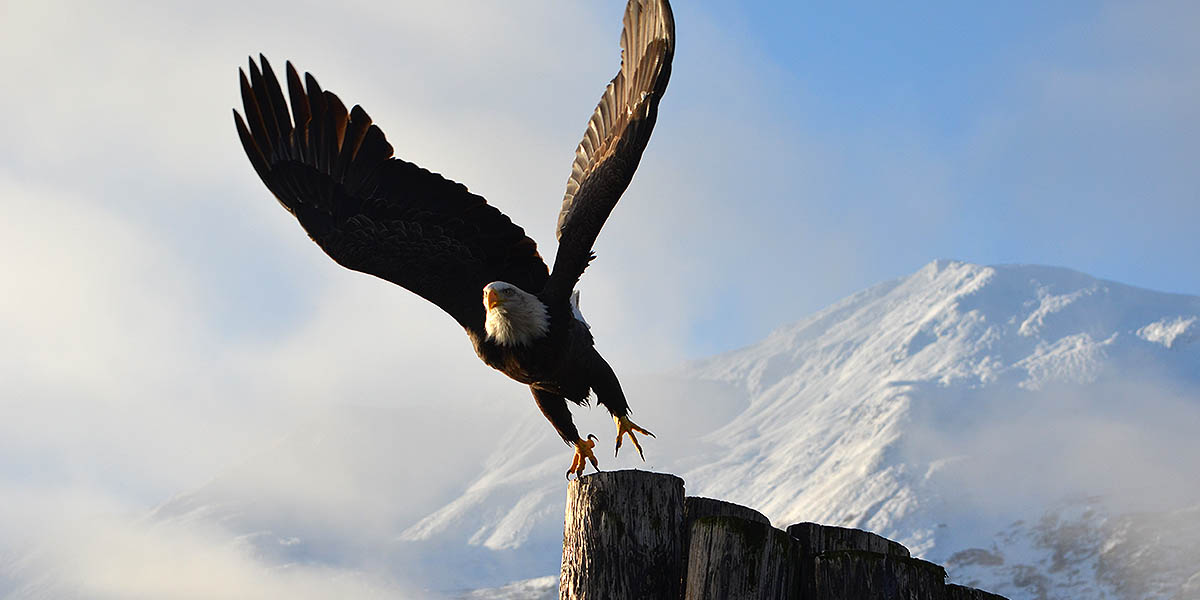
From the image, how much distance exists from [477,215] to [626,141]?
138 centimetres

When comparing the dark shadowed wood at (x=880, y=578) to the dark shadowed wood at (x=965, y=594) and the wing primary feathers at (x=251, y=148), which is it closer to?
the dark shadowed wood at (x=965, y=594)

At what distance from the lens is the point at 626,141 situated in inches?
346

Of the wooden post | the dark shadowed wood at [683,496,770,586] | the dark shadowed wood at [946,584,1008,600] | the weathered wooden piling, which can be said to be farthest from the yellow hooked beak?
the dark shadowed wood at [946,584,1008,600]

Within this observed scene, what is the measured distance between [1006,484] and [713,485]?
153ft

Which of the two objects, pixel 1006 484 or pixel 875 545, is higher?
pixel 1006 484

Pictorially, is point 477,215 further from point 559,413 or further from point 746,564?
point 746,564

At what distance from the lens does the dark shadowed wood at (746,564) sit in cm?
541

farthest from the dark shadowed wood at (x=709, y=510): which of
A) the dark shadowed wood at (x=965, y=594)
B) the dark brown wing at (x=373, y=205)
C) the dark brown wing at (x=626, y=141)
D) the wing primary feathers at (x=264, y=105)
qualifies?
the wing primary feathers at (x=264, y=105)

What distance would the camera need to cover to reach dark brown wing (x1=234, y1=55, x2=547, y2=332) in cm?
938

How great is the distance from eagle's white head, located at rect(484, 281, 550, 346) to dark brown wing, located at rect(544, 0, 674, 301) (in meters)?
0.40

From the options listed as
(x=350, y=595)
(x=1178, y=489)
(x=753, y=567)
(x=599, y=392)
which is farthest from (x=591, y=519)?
(x=350, y=595)

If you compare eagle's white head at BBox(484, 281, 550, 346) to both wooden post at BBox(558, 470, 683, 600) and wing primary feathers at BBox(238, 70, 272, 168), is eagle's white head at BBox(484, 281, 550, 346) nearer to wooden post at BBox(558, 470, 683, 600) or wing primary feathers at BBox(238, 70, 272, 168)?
wooden post at BBox(558, 470, 683, 600)

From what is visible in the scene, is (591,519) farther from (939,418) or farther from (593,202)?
(939,418)

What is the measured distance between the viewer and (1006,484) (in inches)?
6914
